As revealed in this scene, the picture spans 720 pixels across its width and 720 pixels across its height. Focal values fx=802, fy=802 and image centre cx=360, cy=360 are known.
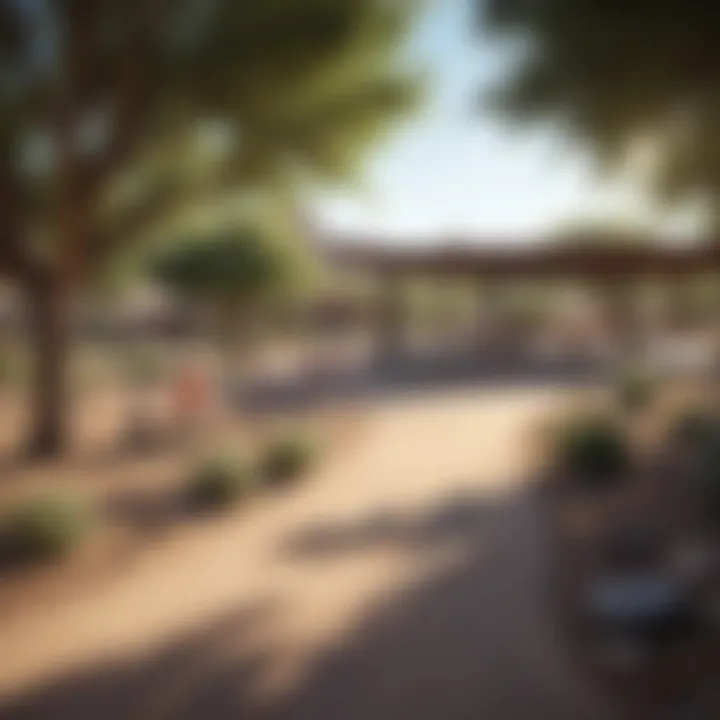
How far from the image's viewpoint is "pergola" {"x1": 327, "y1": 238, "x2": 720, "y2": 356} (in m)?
5.24

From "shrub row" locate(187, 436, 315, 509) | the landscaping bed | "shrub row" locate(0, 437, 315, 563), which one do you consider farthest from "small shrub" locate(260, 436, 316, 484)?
the landscaping bed

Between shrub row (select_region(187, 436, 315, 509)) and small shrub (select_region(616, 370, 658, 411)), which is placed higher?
small shrub (select_region(616, 370, 658, 411))

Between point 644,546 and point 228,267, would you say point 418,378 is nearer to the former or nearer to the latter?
point 228,267

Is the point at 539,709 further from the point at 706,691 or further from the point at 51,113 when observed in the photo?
the point at 51,113

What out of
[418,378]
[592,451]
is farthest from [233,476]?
[592,451]

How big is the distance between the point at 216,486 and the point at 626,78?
5237mm

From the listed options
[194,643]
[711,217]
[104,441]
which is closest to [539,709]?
[194,643]

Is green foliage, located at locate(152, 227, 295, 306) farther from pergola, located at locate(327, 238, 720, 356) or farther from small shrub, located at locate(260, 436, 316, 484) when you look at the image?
pergola, located at locate(327, 238, 720, 356)

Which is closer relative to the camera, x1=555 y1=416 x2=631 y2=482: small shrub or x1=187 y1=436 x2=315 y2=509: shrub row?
x1=187 y1=436 x2=315 y2=509: shrub row

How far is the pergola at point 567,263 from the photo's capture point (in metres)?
5.24

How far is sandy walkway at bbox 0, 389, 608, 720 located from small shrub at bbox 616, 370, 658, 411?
147cm

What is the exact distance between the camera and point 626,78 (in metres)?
6.43

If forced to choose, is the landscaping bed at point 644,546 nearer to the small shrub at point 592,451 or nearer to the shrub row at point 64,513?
the small shrub at point 592,451

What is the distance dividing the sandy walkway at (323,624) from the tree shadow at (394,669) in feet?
0.04
